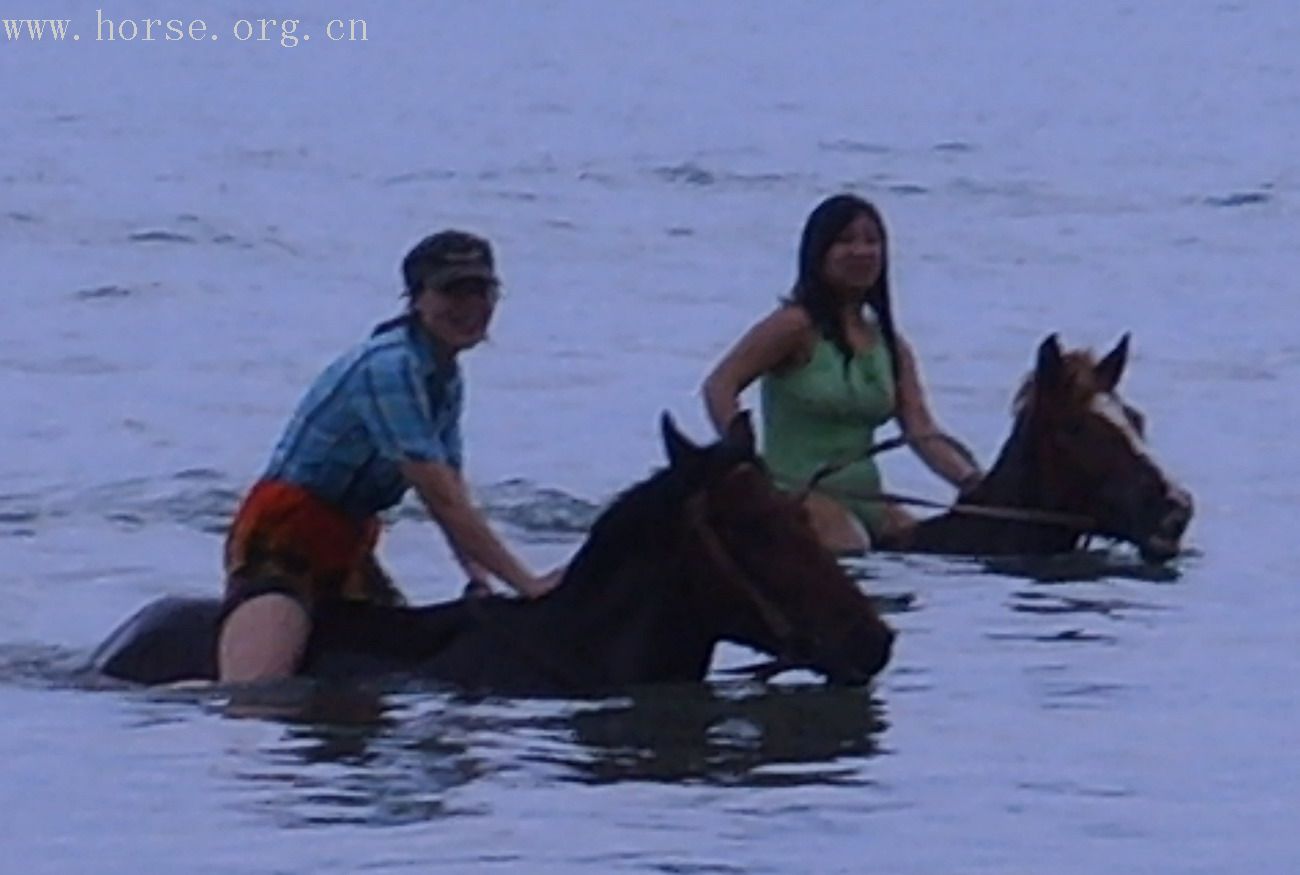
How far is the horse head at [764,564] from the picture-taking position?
12203 millimetres

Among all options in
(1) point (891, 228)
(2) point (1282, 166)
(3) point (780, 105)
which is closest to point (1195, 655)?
(1) point (891, 228)

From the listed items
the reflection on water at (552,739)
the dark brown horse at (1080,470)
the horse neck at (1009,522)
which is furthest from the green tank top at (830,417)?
the reflection on water at (552,739)

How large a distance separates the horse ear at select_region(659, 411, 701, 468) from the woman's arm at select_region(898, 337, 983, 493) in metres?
3.74

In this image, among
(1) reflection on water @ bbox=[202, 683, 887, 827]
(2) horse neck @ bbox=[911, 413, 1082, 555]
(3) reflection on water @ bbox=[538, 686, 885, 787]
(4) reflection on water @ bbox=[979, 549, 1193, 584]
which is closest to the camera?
(1) reflection on water @ bbox=[202, 683, 887, 827]

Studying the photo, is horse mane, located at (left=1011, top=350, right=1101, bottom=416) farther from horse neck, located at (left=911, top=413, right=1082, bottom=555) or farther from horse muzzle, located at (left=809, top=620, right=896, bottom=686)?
horse muzzle, located at (left=809, top=620, right=896, bottom=686)

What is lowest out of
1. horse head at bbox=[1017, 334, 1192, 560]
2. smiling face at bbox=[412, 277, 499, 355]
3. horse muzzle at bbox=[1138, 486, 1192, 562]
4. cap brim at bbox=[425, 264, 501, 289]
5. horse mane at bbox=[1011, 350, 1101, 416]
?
horse muzzle at bbox=[1138, 486, 1192, 562]

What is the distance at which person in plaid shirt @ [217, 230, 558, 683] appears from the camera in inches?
477

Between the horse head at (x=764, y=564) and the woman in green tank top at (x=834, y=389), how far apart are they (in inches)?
132

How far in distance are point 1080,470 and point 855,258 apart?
983 mm

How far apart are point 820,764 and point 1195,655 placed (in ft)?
8.49

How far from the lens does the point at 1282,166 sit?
38312 millimetres

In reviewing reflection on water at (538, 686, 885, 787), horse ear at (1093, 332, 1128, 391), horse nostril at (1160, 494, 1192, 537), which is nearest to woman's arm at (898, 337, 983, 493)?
horse ear at (1093, 332, 1128, 391)

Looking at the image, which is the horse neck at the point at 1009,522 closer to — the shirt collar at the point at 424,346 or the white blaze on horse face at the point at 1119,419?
the white blaze on horse face at the point at 1119,419

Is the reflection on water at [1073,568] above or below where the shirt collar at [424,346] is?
below
